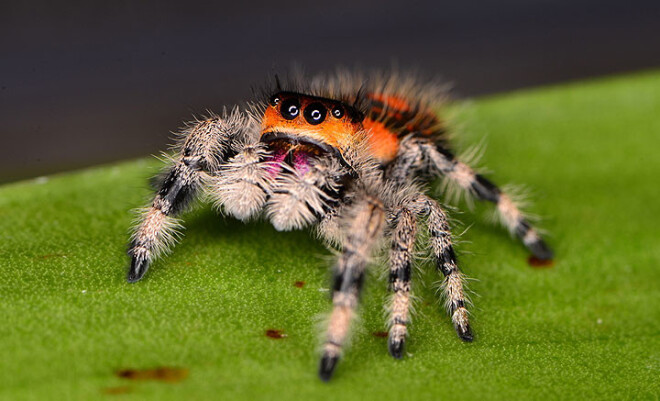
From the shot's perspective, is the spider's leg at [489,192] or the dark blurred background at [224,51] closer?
the spider's leg at [489,192]

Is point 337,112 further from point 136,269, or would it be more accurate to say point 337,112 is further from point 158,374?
point 158,374

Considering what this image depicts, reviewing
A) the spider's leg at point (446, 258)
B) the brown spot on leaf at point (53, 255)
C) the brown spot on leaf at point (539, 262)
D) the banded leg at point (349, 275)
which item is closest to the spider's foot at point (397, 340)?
the banded leg at point (349, 275)

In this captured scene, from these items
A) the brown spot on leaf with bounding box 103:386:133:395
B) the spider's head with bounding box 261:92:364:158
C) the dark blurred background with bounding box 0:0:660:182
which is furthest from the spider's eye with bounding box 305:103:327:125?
the dark blurred background with bounding box 0:0:660:182

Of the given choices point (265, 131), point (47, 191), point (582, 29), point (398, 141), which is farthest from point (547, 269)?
point (582, 29)

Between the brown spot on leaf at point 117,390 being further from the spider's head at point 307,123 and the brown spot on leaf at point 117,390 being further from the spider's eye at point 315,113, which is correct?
the spider's eye at point 315,113

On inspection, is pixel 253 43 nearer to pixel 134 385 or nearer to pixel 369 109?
pixel 369 109

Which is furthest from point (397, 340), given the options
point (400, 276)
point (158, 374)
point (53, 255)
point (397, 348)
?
point (53, 255)

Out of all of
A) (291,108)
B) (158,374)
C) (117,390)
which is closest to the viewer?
(117,390)
